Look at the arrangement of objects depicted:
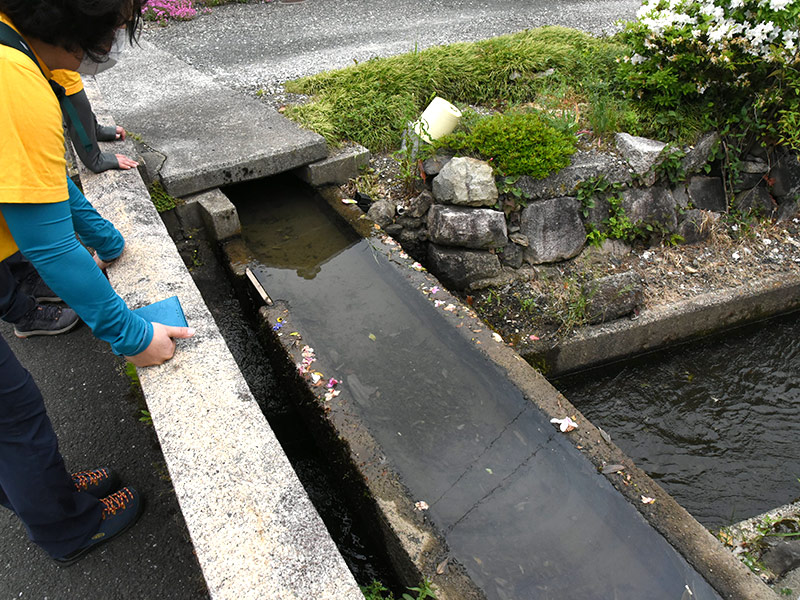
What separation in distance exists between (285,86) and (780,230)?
452 cm

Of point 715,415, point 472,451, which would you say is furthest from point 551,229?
point 472,451

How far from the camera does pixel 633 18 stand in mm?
6926

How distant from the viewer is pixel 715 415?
331 centimetres

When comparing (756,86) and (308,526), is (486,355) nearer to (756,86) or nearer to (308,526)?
(308,526)

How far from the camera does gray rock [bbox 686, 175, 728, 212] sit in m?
4.13

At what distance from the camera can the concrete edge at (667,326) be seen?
133 inches

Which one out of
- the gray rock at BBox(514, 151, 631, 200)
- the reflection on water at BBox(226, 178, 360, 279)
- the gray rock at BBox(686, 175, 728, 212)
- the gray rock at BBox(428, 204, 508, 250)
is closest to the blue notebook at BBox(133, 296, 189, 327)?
the reflection on water at BBox(226, 178, 360, 279)

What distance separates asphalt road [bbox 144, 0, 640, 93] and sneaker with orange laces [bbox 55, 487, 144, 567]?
155 inches

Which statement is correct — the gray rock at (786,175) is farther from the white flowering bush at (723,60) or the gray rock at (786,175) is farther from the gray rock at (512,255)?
the gray rock at (512,255)

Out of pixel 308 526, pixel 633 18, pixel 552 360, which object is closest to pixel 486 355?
pixel 552 360

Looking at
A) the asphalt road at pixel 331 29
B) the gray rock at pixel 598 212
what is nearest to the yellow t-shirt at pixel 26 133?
the gray rock at pixel 598 212

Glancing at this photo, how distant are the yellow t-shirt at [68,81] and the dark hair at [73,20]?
4.91ft

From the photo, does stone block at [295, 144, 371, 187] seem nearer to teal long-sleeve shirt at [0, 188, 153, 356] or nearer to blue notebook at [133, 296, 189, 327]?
blue notebook at [133, 296, 189, 327]

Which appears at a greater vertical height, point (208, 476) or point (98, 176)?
point (98, 176)
